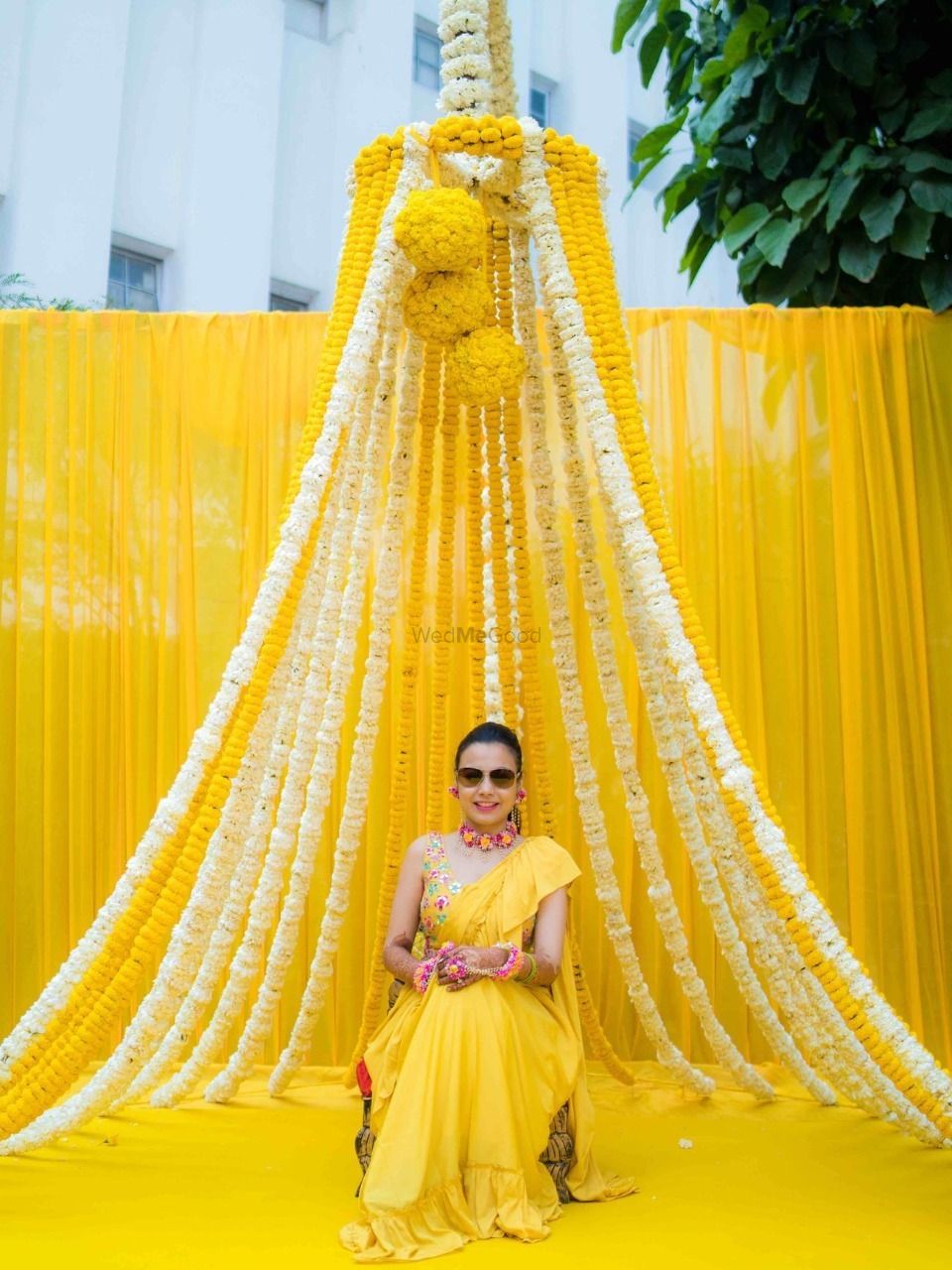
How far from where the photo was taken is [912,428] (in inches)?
130

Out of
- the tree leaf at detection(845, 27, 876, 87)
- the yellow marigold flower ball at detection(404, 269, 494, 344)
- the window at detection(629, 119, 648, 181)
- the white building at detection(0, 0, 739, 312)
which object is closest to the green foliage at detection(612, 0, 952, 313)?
the tree leaf at detection(845, 27, 876, 87)

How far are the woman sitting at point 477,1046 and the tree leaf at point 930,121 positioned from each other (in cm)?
205

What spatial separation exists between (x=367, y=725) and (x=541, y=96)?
15.3 feet

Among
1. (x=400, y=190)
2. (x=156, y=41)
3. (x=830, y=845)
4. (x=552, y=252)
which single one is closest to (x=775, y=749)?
(x=830, y=845)

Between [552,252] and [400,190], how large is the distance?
0.32 metres

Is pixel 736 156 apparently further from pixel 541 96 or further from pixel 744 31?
pixel 541 96

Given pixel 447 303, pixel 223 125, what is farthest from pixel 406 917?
pixel 223 125

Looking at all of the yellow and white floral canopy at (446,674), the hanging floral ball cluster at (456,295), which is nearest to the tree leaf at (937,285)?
the yellow and white floral canopy at (446,674)

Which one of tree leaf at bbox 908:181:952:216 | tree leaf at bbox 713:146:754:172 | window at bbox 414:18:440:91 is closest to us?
tree leaf at bbox 908:181:952:216

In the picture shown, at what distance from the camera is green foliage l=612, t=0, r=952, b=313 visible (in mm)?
3201

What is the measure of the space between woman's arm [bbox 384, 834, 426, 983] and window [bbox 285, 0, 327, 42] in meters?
4.71

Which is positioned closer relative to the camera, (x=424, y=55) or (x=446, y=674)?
(x=446, y=674)

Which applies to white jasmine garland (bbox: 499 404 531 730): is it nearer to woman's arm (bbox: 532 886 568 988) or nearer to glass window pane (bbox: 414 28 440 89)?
woman's arm (bbox: 532 886 568 988)

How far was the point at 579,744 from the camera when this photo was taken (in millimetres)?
2951
